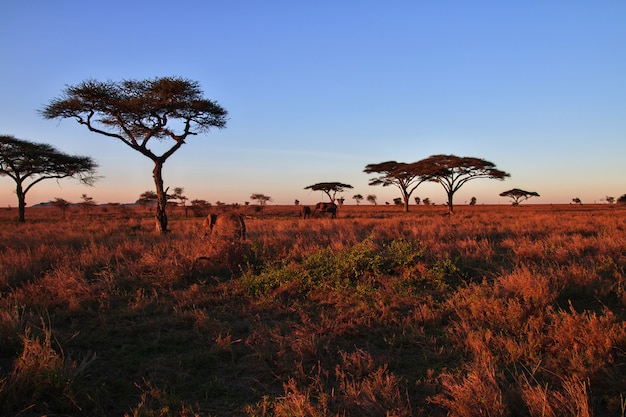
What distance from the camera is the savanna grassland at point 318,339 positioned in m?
→ 2.72

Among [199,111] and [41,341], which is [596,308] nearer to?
[41,341]

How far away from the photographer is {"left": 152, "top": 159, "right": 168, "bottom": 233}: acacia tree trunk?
14953mm

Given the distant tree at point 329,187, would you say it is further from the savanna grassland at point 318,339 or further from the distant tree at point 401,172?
the savanna grassland at point 318,339

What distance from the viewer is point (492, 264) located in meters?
A: 6.59

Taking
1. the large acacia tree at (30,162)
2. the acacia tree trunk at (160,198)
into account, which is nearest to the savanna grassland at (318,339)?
the acacia tree trunk at (160,198)

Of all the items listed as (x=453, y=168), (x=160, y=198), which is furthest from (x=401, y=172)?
(x=160, y=198)

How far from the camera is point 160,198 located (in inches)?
596

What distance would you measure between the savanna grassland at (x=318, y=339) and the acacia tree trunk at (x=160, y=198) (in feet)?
26.9

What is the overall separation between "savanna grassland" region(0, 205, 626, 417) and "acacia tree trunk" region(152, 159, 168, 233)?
818cm

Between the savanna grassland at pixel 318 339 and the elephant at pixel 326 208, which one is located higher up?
the elephant at pixel 326 208

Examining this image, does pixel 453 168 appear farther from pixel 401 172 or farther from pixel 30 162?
pixel 30 162

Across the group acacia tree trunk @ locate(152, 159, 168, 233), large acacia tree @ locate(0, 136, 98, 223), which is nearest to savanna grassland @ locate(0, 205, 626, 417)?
acacia tree trunk @ locate(152, 159, 168, 233)

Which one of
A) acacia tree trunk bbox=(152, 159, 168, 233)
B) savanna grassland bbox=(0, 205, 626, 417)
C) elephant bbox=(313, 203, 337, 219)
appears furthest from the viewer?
elephant bbox=(313, 203, 337, 219)

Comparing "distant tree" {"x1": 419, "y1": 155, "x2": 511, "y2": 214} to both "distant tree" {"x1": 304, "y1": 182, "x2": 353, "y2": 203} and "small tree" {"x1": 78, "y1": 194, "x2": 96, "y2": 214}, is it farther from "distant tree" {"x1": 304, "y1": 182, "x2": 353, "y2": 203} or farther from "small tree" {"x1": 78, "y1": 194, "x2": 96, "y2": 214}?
"small tree" {"x1": 78, "y1": 194, "x2": 96, "y2": 214}
